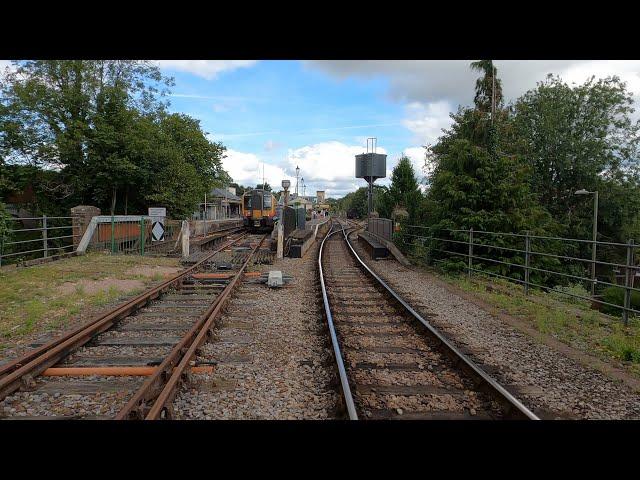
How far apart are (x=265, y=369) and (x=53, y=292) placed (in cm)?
643

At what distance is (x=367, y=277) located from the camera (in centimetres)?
1341

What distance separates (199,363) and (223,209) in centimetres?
7487

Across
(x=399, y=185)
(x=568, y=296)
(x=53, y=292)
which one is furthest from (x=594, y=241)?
(x=399, y=185)

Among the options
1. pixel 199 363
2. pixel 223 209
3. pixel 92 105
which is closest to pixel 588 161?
pixel 92 105

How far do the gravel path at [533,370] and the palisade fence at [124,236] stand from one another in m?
12.3

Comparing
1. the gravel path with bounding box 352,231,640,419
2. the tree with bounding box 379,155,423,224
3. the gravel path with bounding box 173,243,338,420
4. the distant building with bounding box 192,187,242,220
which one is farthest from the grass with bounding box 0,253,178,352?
the distant building with bounding box 192,187,242,220

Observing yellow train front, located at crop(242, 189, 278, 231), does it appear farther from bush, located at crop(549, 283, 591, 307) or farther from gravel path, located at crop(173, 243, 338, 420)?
gravel path, located at crop(173, 243, 338, 420)

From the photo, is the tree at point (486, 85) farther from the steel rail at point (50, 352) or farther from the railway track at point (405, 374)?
the steel rail at point (50, 352)

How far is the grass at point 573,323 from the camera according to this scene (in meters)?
6.28

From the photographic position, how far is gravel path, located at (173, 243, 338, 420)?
14.1ft

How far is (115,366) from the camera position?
530cm

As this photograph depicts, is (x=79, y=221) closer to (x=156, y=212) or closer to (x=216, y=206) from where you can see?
(x=156, y=212)

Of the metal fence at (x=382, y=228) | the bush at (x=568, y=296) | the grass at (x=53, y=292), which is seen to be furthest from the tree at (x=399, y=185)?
the grass at (x=53, y=292)
